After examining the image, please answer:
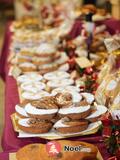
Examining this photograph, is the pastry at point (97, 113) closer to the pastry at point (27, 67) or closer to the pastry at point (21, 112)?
the pastry at point (21, 112)

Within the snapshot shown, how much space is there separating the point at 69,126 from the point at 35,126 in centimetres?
13

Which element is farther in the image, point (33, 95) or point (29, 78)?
point (29, 78)

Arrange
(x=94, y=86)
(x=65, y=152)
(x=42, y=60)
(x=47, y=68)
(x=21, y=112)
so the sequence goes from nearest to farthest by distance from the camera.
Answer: (x=65, y=152)
(x=21, y=112)
(x=94, y=86)
(x=47, y=68)
(x=42, y=60)

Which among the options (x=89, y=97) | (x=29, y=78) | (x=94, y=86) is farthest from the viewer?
(x=29, y=78)

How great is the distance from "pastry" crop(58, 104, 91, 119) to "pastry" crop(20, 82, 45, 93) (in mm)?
362

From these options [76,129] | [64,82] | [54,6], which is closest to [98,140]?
[76,129]

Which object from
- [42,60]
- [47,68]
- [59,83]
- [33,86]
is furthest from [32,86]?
[42,60]

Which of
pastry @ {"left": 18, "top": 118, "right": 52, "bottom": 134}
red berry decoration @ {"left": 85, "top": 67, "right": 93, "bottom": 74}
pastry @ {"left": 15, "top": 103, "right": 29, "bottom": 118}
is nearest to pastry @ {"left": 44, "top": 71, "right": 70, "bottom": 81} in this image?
red berry decoration @ {"left": 85, "top": 67, "right": 93, "bottom": 74}

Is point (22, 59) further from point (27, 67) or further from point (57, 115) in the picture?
point (57, 115)

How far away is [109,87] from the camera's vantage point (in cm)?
156

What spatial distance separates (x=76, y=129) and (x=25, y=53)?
1195mm

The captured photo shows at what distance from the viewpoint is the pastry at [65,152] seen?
1115mm

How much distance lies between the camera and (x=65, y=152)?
1.12 m

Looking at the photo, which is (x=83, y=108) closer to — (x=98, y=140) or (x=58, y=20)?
(x=98, y=140)
